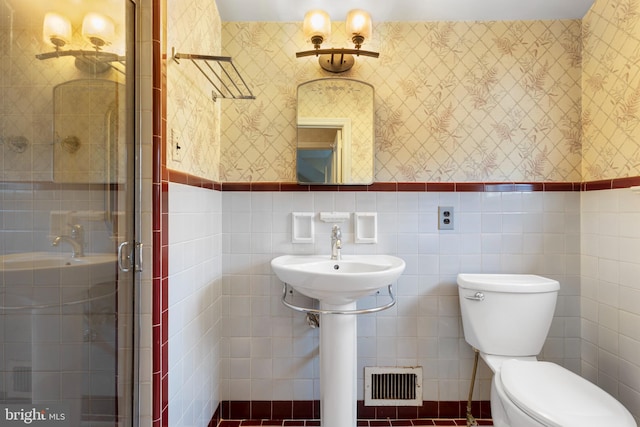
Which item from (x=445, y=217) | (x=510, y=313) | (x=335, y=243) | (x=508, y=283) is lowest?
(x=510, y=313)

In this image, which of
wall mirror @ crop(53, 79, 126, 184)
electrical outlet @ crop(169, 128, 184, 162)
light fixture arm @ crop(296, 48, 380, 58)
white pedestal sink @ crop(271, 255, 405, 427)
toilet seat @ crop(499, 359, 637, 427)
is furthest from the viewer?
light fixture arm @ crop(296, 48, 380, 58)

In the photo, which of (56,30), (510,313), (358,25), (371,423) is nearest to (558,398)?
(510,313)

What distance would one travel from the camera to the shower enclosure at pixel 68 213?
0.74 meters

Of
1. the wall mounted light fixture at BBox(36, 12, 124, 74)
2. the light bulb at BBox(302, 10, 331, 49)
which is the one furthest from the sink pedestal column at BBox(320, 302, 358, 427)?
the light bulb at BBox(302, 10, 331, 49)

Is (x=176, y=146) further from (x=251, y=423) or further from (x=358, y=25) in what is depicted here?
(x=251, y=423)

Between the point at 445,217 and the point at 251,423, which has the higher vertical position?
the point at 445,217

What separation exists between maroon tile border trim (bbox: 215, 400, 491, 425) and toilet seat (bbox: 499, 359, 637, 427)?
581 millimetres

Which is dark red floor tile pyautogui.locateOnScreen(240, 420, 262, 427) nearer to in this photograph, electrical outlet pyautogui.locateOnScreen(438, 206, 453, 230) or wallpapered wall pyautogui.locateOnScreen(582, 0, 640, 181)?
electrical outlet pyautogui.locateOnScreen(438, 206, 453, 230)

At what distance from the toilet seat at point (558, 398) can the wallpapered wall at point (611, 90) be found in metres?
0.93

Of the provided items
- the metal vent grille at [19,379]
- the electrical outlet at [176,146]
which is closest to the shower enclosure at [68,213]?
the metal vent grille at [19,379]

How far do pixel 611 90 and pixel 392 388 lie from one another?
1.83 m

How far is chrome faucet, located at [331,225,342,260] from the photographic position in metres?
1.67

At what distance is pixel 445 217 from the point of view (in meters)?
1.79

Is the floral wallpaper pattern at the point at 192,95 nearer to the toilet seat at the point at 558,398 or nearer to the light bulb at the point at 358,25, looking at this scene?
the light bulb at the point at 358,25
